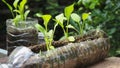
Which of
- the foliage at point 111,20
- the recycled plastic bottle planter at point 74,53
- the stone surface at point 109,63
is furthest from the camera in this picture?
the foliage at point 111,20

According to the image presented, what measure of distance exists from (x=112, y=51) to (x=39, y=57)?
3.97 feet

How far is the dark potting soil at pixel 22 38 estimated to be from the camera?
1.51 metres

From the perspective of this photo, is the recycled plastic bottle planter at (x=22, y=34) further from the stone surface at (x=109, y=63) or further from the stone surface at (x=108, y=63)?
the stone surface at (x=109, y=63)

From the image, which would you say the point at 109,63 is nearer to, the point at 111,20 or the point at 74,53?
the point at 74,53

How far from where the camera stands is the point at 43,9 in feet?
12.2

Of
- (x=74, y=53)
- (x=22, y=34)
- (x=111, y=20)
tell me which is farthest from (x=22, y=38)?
(x=111, y=20)

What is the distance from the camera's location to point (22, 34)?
4.96 feet

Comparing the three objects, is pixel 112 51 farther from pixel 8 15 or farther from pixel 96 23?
pixel 8 15

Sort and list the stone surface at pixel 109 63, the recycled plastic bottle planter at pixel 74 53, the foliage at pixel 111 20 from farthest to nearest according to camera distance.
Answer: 1. the foliage at pixel 111 20
2. the stone surface at pixel 109 63
3. the recycled plastic bottle planter at pixel 74 53

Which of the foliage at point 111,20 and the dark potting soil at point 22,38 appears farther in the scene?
the foliage at point 111,20

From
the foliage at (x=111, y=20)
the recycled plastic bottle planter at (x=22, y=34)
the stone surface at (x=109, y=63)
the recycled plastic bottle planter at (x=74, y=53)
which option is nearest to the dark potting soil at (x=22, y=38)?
the recycled plastic bottle planter at (x=22, y=34)

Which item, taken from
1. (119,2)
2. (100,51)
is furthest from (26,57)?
(119,2)

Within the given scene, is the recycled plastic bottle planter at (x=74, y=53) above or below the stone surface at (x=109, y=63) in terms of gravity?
above

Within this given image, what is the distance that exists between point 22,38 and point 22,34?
2 centimetres
